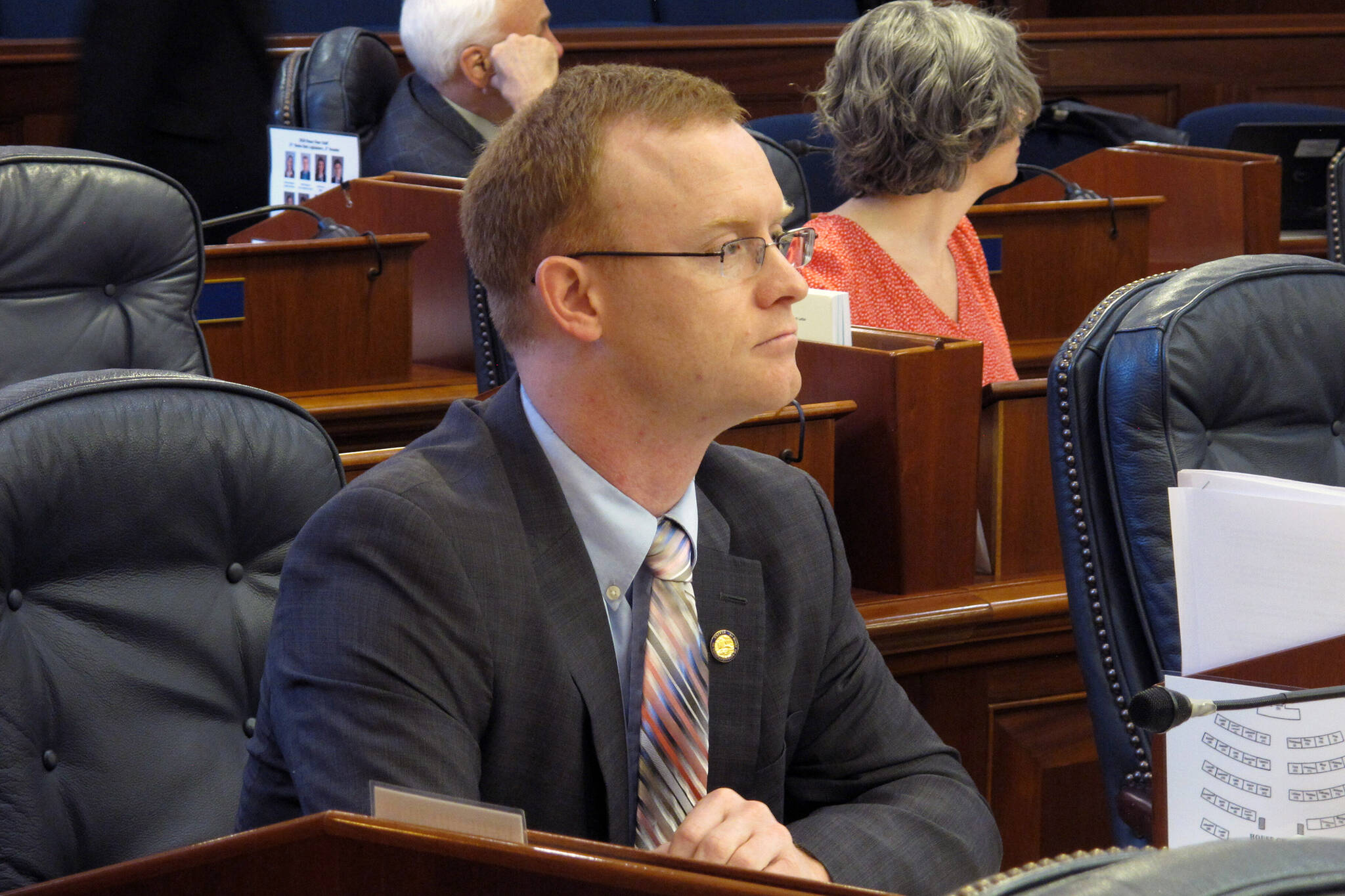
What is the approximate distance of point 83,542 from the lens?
1257 millimetres

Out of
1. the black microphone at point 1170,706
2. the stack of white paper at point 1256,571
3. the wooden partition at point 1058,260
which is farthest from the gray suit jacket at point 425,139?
the black microphone at point 1170,706

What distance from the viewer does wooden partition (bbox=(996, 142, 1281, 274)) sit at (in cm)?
334

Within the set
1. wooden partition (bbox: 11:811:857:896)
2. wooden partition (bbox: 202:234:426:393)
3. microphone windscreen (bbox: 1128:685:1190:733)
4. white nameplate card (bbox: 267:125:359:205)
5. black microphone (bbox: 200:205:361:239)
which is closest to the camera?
wooden partition (bbox: 11:811:857:896)

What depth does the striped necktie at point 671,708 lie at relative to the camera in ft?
3.99

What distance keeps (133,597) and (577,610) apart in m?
0.38

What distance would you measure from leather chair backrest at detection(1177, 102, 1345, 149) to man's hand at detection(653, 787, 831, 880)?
385 cm

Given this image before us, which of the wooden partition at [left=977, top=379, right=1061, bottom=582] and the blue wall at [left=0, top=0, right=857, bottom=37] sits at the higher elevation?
the blue wall at [left=0, top=0, right=857, bottom=37]

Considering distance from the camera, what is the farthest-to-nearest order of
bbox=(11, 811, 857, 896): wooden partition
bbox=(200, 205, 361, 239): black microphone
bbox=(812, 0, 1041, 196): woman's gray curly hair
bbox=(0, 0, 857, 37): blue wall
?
bbox=(0, 0, 857, 37): blue wall < bbox=(200, 205, 361, 239): black microphone < bbox=(812, 0, 1041, 196): woman's gray curly hair < bbox=(11, 811, 857, 896): wooden partition

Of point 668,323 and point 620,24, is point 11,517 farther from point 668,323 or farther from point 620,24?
point 620,24

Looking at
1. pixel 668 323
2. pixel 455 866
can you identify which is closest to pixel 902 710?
pixel 668 323

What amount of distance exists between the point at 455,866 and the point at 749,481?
814 millimetres

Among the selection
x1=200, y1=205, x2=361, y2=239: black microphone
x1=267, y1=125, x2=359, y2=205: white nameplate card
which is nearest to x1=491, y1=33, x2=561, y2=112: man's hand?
x1=267, y1=125, x2=359, y2=205: white nameplate card

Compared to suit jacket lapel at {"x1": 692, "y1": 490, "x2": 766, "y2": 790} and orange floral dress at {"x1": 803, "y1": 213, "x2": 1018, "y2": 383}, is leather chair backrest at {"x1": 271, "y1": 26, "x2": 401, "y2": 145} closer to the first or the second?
orange floral dress at {"x1": 803, "y1": 213, "x2": 1018, "y2": 383}

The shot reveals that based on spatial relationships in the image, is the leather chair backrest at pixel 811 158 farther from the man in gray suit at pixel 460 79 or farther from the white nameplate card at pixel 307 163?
the white nameplate card at pixel 307 163
